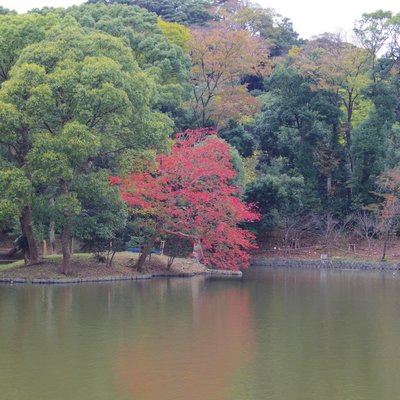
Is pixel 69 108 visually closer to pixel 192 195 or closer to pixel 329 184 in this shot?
pixel 192 195

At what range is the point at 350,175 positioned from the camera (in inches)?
1366

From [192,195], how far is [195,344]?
1184 cm

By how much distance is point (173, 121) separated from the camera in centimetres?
2455

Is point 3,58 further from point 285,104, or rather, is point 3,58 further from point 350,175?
point 350,175

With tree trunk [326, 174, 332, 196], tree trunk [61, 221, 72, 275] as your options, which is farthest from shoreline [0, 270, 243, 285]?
tree trunk [326, 174, 332, 196]

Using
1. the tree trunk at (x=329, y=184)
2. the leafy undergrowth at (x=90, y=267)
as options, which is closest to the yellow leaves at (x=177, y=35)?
the tree trunk at (x=329, y=184)

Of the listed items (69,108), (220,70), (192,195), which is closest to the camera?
(69,108)

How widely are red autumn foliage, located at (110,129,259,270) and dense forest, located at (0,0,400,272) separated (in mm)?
243

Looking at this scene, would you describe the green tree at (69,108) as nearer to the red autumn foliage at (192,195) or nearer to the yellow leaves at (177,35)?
the red autumn foliage at (192,195)

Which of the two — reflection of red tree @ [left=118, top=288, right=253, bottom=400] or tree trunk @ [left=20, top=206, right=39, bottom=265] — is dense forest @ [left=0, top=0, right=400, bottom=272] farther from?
reflection of red tree @ [left=118, top=288, right=253, bottom=400]

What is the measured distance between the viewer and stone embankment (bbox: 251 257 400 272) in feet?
94.9

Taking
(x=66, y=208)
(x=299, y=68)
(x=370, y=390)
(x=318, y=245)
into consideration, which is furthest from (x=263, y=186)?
(x=370, y=390)

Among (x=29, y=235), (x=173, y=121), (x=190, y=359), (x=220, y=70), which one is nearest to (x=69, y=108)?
(x=29, y=235)

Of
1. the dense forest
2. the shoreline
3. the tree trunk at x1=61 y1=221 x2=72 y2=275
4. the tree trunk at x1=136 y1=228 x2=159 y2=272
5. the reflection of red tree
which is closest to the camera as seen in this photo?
the reflection of red tree
